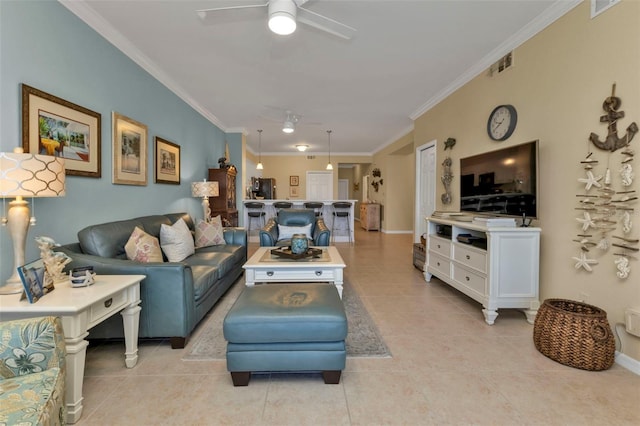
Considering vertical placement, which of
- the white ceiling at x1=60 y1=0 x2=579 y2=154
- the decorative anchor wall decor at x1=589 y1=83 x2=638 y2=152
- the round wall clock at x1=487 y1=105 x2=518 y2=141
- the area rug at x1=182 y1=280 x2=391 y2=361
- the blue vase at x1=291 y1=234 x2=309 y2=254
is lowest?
the area rug at x1=182 y1=280 x2=391 y2=361

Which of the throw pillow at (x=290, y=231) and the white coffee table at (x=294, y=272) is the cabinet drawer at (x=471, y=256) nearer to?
the white coffee table at (x=294, y=272)

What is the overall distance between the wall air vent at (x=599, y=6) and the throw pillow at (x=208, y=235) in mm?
4215

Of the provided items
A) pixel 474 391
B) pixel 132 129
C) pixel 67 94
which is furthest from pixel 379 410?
pixel 132 129

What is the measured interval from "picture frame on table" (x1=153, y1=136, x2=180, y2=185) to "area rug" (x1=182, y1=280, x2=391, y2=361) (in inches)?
78.1

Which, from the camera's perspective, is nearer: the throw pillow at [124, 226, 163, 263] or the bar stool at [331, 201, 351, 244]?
the throw pillow at [124, 226, 163, 263]

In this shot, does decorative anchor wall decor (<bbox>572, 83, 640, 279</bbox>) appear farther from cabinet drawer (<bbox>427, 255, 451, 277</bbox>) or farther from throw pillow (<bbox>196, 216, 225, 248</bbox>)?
throw pillow (<bbox>196, 216, 225, 248</bbox>)

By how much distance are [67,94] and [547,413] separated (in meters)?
3.87

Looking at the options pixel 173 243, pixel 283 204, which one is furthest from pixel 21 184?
pixel 283 204

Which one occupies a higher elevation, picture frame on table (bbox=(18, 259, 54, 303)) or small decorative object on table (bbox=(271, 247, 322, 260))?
picture frame on table (bbox=(18, 259, 54, 303))

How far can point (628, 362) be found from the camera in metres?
1.96

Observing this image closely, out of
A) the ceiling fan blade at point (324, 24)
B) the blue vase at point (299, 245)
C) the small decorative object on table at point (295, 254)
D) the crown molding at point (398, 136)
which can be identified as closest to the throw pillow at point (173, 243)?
the small decorative object on table at point (295, 254)

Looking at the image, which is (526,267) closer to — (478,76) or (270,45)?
(478,76)

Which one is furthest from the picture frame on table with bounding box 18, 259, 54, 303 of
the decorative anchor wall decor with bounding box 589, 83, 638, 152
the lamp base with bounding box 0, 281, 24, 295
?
the decorative anchor wall decor with bounding box 589, 83, 638, 152

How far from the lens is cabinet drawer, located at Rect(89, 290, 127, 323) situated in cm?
160
